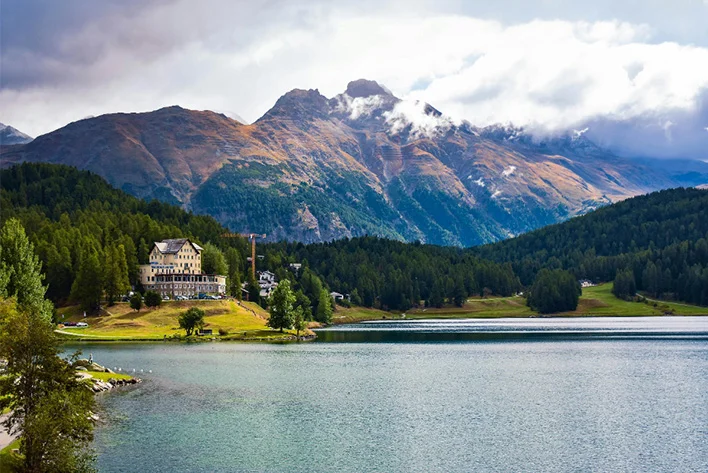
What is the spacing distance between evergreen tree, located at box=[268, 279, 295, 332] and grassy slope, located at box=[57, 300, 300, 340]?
226 centimetres

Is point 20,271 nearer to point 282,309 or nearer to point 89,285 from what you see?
point 89,285

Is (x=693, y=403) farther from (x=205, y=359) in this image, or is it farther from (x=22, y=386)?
(x=205, y=359)

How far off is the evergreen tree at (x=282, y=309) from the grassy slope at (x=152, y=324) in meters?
2.26

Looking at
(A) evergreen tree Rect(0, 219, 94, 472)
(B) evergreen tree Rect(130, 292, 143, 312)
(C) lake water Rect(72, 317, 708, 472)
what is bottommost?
(C) lake water Rect(72, 317, 708, 472)

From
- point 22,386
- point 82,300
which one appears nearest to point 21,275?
point 82,300

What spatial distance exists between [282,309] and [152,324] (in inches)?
1169

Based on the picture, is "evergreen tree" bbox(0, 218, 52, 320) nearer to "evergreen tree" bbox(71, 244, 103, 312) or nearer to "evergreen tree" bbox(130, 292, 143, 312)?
"evergreen tree" bbox(71, 244, 103, 312)

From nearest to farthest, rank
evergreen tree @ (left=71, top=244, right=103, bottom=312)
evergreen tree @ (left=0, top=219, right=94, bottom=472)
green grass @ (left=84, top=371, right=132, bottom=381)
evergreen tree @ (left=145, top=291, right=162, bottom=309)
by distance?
evergreen tree @ (left=0, top=219, right=94, bottom=472), green grass @ (left=84, top=371, right=132, bottom=381), evergreen tree @ (left=71, top=244, right=103, bottom=312), evergreen tree @ (left=145, top=291, right=162, bottom=309)

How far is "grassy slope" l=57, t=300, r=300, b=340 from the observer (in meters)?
172

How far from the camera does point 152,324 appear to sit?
7244 inches

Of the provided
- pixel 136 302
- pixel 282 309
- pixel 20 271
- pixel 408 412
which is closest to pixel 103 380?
pixel 408 412

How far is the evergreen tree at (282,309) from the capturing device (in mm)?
179500

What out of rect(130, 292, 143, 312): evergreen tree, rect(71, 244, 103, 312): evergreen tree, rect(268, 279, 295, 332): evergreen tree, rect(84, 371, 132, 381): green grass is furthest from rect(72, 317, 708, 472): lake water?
rect(71, 244, 103, 312): evergreen tree

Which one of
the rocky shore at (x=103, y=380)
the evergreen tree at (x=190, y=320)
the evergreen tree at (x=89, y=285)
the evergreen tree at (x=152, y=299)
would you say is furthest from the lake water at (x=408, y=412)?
the evergreen tree at (x=152, y=299)
